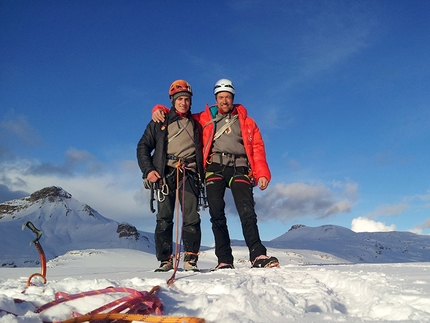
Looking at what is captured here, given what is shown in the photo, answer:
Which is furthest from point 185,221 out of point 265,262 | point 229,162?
point 265,262

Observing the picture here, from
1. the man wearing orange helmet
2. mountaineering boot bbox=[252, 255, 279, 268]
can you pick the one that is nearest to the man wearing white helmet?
the man wearing orange helmet

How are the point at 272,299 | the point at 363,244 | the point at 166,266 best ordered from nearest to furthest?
the point at 272,299, the point at 166,266, the point at 363,244

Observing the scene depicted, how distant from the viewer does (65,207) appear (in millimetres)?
40000

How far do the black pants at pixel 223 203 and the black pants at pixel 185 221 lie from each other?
215 millimetres

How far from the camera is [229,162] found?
4703 mm

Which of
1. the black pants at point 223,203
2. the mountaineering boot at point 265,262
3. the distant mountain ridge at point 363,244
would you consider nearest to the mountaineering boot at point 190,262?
the black pants at point 223,203

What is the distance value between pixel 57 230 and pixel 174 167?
33.0 m

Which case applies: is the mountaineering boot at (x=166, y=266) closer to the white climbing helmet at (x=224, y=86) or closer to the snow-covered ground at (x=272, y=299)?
the snow-covered ground at (x=272, y=299)

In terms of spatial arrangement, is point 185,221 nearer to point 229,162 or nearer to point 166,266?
point 166,266

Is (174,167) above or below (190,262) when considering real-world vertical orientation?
above

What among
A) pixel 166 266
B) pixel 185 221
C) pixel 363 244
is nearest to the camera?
pixel 166 266

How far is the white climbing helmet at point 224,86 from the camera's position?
15.9 ft

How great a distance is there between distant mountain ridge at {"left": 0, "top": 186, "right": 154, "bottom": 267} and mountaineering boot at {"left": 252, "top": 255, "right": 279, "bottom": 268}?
78.9 ft

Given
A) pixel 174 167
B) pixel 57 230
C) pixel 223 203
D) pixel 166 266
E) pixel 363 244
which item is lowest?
pixel 166 266
